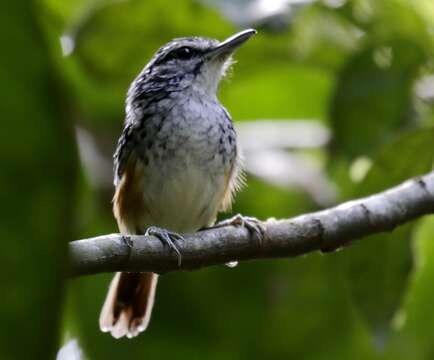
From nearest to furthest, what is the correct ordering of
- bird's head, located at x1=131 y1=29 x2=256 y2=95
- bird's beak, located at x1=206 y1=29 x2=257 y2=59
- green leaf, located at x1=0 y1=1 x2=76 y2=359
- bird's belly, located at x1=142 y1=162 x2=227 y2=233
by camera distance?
green leaf, located at x1=0 y1=1 x2=76 y2=359
bird's belly, located at x1=142 y1=162 x2=227 y2=233
bird's beak, located at x1=206 y1=29 x2=257 y2=59
bird's head, located at x1=131 y1=29 x2=256 y2=95

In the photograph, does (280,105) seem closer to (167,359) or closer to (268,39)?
(268,39)

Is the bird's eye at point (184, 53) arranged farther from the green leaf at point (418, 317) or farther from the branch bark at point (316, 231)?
the branch bark at point (316, 231)

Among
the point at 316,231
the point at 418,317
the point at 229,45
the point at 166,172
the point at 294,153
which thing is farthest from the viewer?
the point at 294,153

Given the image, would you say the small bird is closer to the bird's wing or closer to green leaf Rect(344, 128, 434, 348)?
the bird's wing

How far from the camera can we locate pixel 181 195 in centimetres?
431

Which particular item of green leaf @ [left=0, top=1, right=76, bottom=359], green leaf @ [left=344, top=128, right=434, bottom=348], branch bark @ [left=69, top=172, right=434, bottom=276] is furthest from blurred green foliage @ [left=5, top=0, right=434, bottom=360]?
green leaf @ [left=0, top=1, right=76, bottom=359]

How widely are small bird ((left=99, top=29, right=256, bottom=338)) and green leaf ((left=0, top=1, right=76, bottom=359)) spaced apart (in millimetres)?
3156

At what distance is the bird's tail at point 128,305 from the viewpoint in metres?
3.94

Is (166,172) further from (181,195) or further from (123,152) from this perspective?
(123,152)

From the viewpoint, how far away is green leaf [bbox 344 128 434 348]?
305cm

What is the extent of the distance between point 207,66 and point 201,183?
100cm

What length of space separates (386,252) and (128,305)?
1.72 meters

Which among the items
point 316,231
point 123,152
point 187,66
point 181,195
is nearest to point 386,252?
point 316,231

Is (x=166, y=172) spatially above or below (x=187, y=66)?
below
